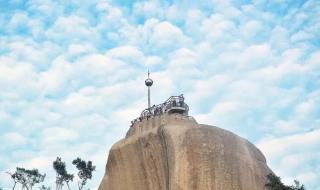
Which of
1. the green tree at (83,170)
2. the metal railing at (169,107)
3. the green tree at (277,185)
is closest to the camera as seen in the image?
the green tree at (277,185)

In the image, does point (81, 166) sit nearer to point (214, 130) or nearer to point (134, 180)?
point (134, 180)

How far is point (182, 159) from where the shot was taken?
3081 centimetres

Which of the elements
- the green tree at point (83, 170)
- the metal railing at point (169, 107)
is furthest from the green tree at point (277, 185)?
the green tree at point (83, 170)

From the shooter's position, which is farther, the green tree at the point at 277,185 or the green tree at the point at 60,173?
the green tree at the point at 60,173

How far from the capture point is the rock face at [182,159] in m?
30.3

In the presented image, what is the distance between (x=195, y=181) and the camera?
98.4 feet

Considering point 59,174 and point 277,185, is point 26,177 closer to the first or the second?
point 59,174

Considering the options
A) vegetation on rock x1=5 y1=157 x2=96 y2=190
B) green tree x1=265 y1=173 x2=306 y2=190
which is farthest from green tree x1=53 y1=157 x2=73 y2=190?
green tree x1=265 y1=173 x2=306 y2=190

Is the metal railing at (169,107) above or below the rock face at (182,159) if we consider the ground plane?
above

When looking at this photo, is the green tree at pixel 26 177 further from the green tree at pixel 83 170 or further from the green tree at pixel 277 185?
the green tree at pixel 277 185

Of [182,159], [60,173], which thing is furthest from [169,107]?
[60,173]

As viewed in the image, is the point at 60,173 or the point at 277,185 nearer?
the point at 277,185

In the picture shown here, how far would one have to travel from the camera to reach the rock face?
Result: 30.3m

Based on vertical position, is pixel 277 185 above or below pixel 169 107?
below
